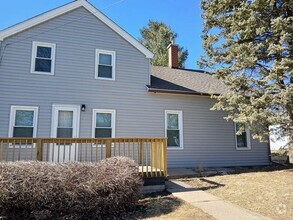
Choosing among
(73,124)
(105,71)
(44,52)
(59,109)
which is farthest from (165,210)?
(44,52)

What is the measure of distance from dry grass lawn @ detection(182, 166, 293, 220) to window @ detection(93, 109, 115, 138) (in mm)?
3534

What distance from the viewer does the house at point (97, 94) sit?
8.98m

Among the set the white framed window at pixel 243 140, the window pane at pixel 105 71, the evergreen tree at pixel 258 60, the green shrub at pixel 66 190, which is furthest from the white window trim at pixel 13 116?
the white framed window at pixel 243 140

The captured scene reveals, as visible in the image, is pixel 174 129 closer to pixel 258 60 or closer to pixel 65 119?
pixel 258 60

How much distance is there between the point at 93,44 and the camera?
1021 cm

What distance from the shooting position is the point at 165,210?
550cm

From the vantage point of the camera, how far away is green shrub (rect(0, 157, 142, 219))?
471 centimetres

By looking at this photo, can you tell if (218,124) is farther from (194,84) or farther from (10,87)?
(10,87)

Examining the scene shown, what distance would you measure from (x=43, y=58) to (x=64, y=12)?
216 cm

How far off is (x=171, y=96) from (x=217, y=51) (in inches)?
107

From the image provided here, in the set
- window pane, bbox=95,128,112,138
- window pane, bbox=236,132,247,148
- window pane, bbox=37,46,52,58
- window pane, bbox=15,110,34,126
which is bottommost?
window pane, bbox=236,132,247,148

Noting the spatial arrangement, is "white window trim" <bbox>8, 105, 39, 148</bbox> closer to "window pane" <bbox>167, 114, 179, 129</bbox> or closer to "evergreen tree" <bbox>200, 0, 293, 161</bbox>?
"window pane" <bbox>167, 114, 179, 129</bbox>

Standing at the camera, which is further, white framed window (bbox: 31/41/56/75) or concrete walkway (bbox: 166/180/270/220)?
white framed window (bbox: 31/41/56/75)

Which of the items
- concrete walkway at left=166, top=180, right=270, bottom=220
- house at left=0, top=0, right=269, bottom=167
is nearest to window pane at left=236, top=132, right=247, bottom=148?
house at left=0, top=0, right=269, bottom=167
